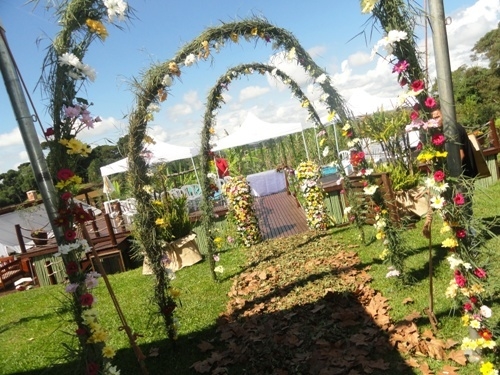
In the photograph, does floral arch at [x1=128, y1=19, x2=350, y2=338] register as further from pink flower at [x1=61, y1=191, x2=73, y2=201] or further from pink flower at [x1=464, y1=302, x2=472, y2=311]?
pink flower at [x1=464, y1=302, x2=472, y2=311]

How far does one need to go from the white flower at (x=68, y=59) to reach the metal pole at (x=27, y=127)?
0.32m

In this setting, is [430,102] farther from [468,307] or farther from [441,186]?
[468,307]

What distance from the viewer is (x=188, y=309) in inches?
213

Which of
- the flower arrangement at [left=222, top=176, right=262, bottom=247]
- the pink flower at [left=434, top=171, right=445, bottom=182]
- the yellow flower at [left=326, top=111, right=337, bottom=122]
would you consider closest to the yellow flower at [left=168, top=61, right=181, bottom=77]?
the yellow flower at [left=326, top=111, right=337, bottom=122]

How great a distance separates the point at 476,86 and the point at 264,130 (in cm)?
2409

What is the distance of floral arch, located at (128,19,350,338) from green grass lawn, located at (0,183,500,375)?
0.52m

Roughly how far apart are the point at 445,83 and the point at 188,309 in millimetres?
4059

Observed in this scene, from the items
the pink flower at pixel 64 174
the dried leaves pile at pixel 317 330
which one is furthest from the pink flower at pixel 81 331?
the dried leaves pile at pixel 317 330

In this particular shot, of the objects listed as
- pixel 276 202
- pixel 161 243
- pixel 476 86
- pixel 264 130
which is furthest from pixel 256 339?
pixel 476 86

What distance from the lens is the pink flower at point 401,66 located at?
298 cm

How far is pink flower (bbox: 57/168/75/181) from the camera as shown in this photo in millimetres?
2883

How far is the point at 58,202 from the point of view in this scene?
2971 mm

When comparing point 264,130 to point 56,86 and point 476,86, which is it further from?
point 476,86

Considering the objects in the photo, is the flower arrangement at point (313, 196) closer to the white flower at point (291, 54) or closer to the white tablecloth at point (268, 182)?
the white flower at point (291, 54)
